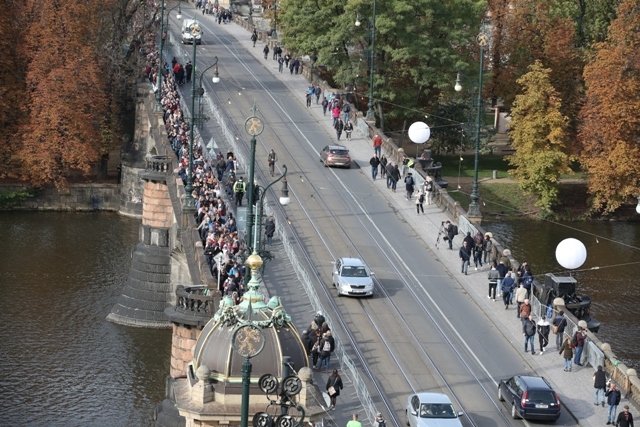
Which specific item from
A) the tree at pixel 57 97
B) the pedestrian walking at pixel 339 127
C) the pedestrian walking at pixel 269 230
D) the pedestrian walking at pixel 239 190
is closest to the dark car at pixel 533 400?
the pedestrian walking at pixel 269 230

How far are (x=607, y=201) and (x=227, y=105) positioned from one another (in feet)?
75.3

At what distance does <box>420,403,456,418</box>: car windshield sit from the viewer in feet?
158

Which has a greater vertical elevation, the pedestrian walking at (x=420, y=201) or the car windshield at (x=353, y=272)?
the pedestrian walking at (x=420, y=201)

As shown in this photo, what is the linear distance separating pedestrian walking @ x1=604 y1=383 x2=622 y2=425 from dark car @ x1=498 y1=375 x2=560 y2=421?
149 cm

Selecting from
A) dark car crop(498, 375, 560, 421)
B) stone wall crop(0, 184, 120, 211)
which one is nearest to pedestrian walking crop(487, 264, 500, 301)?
dark car crop(498, 375, 560, 421)

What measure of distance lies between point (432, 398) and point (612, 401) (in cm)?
539

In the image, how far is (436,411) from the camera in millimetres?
48219

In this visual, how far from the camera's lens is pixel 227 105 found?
324ft

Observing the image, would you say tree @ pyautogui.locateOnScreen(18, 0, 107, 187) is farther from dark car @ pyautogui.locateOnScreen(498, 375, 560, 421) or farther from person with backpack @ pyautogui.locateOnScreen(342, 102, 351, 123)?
dark car @ pyautogui.locateOnScreen(498, 375, 560, 421)

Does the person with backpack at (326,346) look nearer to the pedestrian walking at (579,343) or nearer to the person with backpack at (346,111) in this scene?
the pedestrian walking at (579,343)

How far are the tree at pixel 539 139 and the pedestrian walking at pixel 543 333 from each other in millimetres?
45890

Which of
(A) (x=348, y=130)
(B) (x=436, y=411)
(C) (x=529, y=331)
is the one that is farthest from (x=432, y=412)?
→ (A) (x=348, y=130)

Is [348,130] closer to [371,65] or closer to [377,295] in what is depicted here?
[371,65]

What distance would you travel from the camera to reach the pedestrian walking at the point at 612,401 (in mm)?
49906
